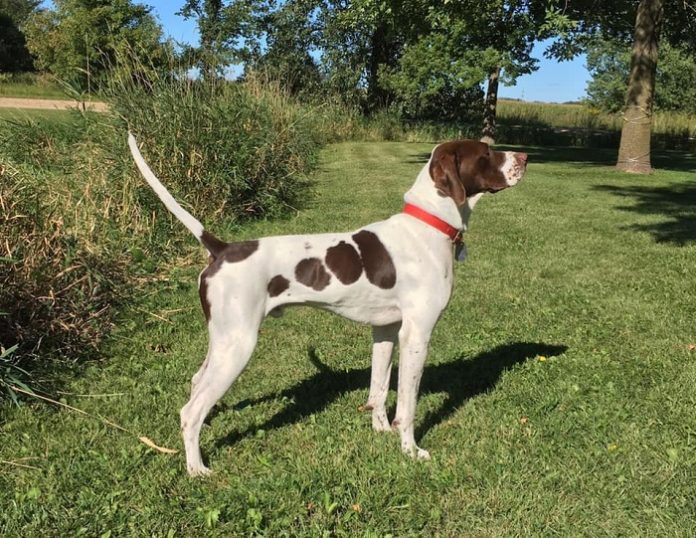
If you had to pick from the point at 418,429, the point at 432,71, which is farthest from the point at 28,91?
the point at 418,429

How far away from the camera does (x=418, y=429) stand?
12.2ft

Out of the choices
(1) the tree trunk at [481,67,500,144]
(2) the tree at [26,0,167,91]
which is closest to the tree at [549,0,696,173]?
(1) the tree trunk at [481,67,500,144]

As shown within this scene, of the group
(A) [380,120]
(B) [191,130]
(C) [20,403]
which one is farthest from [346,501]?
(A) [380,120]

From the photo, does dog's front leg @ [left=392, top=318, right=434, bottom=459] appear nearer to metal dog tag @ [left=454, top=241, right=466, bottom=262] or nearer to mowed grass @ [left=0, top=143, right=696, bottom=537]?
mowed grass @ [left=0, top=143, right=696, bottom=537]

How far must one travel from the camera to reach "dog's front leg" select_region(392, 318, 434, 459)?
3.21 m

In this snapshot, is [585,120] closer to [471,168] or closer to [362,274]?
[471,168]

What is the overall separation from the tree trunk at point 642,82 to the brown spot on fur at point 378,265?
47.6 feet

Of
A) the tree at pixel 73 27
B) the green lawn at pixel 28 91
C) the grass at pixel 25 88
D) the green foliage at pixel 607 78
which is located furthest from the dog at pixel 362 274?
the green foliage at pixel 607 78

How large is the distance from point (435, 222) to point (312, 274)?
0.71 m

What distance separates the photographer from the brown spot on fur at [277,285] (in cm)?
302

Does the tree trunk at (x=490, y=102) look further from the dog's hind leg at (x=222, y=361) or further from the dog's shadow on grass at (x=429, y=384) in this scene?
the dog's hind leg at (x=222, y=361)

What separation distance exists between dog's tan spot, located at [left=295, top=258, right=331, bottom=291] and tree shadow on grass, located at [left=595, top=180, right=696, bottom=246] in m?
6.78

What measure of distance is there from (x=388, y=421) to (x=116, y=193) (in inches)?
205

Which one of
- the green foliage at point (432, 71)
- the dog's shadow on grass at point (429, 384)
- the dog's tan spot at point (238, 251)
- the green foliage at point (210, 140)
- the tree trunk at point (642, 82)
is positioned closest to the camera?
the dog's tan spot at point (238, 251)
